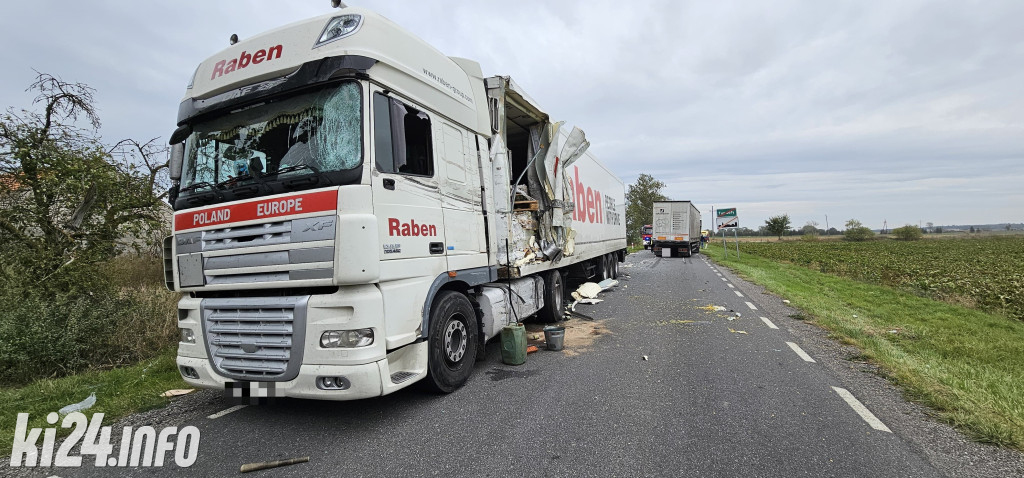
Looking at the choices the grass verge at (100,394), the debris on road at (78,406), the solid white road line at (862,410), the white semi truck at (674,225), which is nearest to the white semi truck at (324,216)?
the grass verge at (100,394)

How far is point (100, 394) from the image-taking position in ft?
15.4

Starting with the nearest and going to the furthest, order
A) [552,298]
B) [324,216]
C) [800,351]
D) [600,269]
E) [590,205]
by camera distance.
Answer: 1. [324,216]
2. [800,351]
3. [552,298]
4. [590,205]
5. [600,269]

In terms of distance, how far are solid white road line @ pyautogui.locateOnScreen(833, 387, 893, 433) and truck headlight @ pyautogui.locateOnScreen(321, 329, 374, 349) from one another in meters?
3.84

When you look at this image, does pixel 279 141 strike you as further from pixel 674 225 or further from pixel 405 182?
pixel 674 225

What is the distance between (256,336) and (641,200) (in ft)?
176

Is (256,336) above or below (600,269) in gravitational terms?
above

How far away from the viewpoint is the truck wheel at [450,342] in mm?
4227

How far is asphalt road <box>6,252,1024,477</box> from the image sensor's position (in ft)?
9.84

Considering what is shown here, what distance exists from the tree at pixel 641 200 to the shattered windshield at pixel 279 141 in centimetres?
5050

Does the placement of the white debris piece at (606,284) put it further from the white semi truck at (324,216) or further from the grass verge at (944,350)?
the white semi truck at (324,216)

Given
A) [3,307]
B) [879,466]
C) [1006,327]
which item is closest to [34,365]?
[3,307]

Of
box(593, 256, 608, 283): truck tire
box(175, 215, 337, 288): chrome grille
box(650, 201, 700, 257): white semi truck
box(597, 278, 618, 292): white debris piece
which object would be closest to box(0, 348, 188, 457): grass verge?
box(175, 215, 337, 288): chrome grille

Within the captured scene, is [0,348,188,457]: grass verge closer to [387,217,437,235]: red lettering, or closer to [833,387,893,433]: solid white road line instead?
[387,217,437,235]: red lettering

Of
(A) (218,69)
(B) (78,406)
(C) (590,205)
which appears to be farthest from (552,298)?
(B) (78,406)
